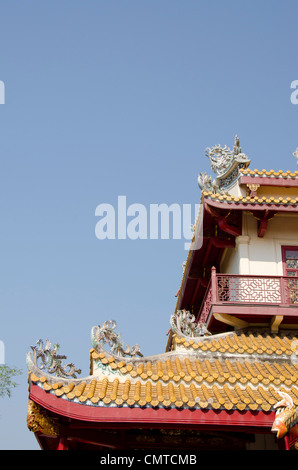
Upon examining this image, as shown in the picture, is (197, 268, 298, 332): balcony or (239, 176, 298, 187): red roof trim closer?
(197, 268, 298, 332): balcony

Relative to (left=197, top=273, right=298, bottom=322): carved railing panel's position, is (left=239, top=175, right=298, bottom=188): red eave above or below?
above

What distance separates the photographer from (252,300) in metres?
14.7

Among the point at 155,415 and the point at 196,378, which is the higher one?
the point at 196,378

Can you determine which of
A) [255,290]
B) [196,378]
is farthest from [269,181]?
[196,378]

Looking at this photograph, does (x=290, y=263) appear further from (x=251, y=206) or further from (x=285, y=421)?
(x=285, y=421)

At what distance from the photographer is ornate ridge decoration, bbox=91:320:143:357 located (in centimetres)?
1298

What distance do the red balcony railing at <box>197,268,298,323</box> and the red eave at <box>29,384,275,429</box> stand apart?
3610 millimetres

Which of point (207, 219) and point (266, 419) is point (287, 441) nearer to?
point (266, 419)

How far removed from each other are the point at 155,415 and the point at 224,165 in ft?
27.6

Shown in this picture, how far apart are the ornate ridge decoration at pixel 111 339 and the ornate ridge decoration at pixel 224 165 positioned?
15.2 ft

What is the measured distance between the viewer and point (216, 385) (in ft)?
40.1

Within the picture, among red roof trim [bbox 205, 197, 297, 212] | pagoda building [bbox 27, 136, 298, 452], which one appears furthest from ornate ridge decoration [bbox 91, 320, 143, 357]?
red roof trim [bbox 205, 197, 297, 212]

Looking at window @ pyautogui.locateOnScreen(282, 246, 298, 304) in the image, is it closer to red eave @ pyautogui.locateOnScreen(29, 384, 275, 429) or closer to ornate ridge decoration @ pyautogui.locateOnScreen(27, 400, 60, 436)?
red eave @ pyautogui.locateOnScreen(29, 384, 275, 429)

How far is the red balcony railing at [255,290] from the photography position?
14695 millimetres
